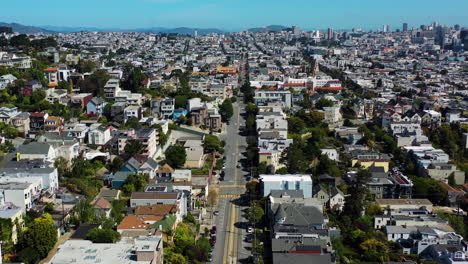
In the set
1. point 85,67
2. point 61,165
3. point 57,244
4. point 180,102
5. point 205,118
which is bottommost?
point 57,244

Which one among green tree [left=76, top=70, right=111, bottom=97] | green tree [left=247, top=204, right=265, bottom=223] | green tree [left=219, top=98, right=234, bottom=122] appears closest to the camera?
green tree [left=247, top=204, right=265, bottom=223]

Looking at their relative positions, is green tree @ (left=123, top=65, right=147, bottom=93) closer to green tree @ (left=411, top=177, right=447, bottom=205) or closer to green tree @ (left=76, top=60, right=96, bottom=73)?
green tree @ (left=76, top=60, right=96, bottom=73)

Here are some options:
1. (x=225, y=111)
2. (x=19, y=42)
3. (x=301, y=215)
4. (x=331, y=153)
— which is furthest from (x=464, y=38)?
(x=301, y=215)

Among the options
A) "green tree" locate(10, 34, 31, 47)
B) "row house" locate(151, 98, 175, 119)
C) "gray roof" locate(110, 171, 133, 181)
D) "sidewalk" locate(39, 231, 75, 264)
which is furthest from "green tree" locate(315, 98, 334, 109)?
"green tree" locate(10, 34, 31, 47)

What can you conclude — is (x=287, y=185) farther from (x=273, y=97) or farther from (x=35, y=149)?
(x=273, y=97)

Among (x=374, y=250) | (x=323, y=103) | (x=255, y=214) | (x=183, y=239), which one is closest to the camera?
(x=183, y=239)

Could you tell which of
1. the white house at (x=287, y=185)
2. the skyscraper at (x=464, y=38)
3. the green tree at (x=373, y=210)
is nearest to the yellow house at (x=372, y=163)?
the green tree at (x=373, y=210)

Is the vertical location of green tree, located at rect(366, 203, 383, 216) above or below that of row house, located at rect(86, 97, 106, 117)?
below
